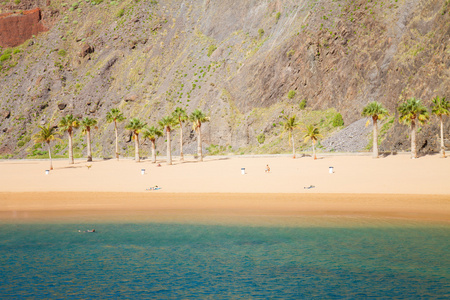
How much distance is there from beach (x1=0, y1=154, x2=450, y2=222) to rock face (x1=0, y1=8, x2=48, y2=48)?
11038 centimetres

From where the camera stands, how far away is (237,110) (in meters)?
94.9

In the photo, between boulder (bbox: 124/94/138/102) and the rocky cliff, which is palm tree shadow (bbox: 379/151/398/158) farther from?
boulder (bbox: 124/94/138/102)

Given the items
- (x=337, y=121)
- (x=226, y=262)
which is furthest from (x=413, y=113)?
(x=226, y=262)

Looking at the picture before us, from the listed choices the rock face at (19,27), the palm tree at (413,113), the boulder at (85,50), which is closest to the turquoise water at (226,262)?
the palm tree at (413,113)

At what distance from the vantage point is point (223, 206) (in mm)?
31391

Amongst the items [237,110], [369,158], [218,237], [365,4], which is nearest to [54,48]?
[237,110]

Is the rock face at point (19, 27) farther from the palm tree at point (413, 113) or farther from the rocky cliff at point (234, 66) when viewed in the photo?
the palm tree at point (413, 113)

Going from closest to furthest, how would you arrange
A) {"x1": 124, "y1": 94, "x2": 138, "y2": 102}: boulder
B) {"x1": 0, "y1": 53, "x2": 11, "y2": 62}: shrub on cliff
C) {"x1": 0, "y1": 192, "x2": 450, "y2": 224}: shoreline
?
{"x1": 0, "y1": 192, "x2": 450, "y2": 224}: shoreline, {"x1": 124, "y1": 94, "x2": 138, "y2": 102}: boulder, {"x1": 0, "y1": 53, "x2": 11, "y2": 62}: shrub on cliff

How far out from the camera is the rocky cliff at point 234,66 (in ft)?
258

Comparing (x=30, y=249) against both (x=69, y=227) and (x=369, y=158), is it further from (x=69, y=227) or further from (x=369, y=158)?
(x=369, y=158)

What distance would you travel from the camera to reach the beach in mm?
29438

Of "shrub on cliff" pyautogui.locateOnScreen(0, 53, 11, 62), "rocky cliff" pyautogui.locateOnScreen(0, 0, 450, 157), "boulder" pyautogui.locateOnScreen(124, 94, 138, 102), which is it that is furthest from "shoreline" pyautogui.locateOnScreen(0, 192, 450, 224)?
"shrub on cliff" pyautogui.locateOnScreen(0, 53, 11, 62)

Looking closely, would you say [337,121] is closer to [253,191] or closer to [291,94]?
[291,94]

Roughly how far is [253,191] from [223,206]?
6.25 metres
